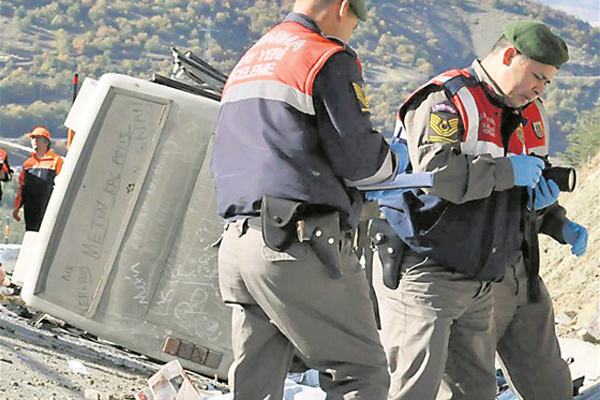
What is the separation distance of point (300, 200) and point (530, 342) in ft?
5.50

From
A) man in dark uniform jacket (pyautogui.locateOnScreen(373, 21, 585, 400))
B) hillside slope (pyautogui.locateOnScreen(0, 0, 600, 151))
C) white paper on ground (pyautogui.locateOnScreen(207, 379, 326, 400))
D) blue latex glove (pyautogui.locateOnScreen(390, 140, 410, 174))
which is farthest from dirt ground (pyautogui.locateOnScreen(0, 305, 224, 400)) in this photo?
hillside slope (pyautogui.locateOnScreen(0, 0, 600, 151))

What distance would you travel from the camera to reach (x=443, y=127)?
4199mm

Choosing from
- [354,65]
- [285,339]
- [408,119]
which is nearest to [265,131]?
[354,65]

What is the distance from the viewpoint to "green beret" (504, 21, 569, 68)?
172 inches

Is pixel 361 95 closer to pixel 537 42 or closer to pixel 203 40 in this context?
pixel 537 42

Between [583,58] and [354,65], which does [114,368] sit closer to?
[354,65]

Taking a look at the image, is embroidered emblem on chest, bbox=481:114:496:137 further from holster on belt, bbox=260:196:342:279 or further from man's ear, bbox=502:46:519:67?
holster on belt, bbox=260:196:342:279

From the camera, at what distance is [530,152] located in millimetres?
4633

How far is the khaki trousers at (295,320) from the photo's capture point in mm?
3580

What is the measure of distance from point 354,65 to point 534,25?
1178 millimetres

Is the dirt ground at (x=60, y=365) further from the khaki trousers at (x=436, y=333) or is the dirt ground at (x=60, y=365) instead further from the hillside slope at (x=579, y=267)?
the hillside slope at (x=579, y=267)

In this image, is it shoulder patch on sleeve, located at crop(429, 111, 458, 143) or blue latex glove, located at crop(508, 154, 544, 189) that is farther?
blue latex glove, located at crop(508, 154, 544, 189)

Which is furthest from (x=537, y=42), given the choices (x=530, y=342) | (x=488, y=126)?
(x=530, y=342)

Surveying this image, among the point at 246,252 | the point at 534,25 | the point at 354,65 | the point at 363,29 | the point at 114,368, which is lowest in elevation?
the point at 114,368
